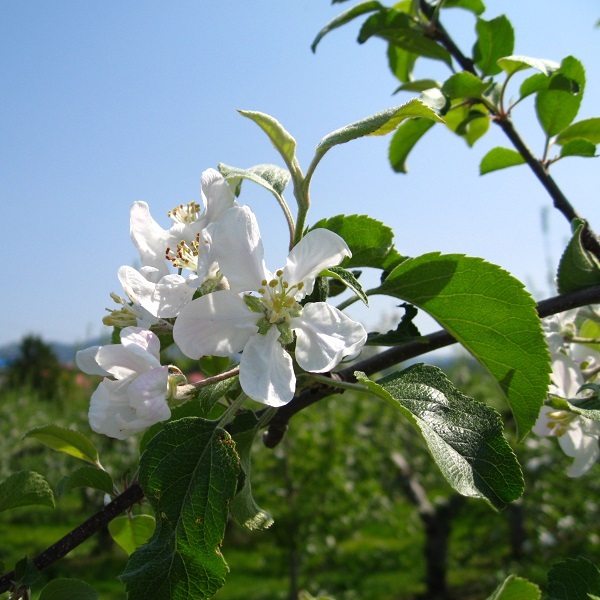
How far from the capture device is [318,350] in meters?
0.82

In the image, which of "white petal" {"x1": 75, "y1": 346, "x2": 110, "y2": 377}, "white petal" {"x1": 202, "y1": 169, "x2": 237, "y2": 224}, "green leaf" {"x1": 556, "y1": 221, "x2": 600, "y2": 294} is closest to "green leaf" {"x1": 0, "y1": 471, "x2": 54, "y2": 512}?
"white petal" {"x1": 75, "y1": 346, "x2": 110, "y2": 377}

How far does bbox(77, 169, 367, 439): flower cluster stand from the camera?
769mm

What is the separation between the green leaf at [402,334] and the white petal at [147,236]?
0.33 m

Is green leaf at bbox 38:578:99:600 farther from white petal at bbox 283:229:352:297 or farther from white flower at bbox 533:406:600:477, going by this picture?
white flower at bbox 533:406:600:477

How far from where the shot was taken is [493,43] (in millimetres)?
1564

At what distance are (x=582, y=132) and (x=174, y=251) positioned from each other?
1.10 m

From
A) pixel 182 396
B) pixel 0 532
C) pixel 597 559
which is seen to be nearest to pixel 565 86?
pixel 182 396

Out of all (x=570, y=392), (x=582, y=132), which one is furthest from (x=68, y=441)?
(x=582, y=132)

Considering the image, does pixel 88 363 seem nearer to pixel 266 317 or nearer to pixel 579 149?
pixel 266 317

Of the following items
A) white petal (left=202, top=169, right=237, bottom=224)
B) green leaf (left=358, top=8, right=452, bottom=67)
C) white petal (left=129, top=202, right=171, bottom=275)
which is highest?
green leaf (left=358, top=8, right=452, bottom=67)

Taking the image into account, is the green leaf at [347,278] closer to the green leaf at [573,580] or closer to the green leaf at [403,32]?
the green leaf at [573,580]

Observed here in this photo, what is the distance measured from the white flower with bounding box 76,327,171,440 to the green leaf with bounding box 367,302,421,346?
1.10 ft

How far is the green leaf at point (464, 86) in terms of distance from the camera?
133 cm

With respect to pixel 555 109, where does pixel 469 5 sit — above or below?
above
